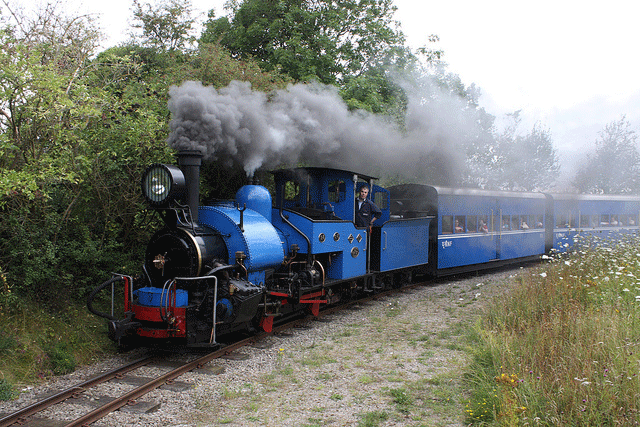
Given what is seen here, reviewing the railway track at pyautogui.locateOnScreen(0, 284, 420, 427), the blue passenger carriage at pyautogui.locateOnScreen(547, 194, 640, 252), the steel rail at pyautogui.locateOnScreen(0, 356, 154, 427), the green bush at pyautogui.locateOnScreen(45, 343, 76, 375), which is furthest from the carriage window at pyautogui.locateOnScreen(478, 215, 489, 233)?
the green bush at pyautogui.locateOnScreen(45, 343, 76, 375)

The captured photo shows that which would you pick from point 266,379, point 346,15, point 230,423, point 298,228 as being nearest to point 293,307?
point 298,228

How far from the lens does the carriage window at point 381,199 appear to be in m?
10.6

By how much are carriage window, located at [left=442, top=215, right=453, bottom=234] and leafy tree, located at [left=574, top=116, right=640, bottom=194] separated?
654 inches

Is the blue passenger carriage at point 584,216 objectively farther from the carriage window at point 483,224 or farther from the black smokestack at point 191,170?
the black smokestack at point 191,170

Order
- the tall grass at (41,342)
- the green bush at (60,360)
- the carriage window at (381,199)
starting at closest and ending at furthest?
1. the tall grass at (41,342)
2. the green bush at (60,360)
3. the carriage window at (381,199)

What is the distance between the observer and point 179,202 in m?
6.51

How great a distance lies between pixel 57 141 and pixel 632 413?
6.74 m

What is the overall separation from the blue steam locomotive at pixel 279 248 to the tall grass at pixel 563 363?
2946mm

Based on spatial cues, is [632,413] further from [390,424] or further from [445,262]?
Result: [445,262]

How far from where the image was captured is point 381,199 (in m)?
10.7

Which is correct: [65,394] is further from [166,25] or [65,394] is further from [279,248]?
[166,25]

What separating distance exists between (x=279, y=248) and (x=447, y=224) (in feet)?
22.3

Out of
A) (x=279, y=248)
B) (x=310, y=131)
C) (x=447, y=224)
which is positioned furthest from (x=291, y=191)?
(x=447, y=224)

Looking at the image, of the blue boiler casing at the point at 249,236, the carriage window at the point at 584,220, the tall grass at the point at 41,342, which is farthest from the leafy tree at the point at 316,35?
the tall grass at the point at 41,342
